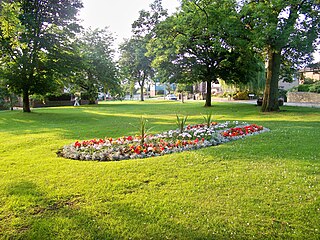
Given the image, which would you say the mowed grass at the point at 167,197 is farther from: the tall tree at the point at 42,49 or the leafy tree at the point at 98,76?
the leafy tree at the point at 98,76

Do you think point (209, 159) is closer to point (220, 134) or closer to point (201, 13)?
point (220, 134)

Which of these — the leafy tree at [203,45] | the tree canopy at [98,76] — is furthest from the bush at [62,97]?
the leafy tree at [203,45]

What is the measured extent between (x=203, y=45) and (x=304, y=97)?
14.6m

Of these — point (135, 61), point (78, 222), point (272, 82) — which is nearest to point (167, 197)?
point (78, 222)

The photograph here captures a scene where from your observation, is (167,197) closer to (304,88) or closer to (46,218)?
(46,218)

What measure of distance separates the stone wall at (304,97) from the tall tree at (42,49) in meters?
24.1

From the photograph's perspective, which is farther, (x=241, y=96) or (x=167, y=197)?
(x=241, y=96)

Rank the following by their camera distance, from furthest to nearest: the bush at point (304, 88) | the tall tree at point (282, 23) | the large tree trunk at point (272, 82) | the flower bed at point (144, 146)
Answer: the bush at point (304, 88) → the large tree trunk at point (272, 82) → the tall tree at point (282, 23) → the flower bed at point (144, 146)

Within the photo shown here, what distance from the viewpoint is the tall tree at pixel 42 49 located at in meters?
16.0

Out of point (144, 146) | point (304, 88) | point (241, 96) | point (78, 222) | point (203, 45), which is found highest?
point (203, 45)

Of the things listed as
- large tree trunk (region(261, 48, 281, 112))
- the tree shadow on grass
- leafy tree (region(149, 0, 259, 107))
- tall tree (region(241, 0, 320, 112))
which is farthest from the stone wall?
the tree shadow on grass

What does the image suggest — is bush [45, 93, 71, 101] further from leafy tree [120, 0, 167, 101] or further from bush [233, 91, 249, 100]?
bush [233, 91, 249, 100]

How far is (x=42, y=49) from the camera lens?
1720 centimetres

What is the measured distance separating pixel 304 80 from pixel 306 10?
87.3ft
